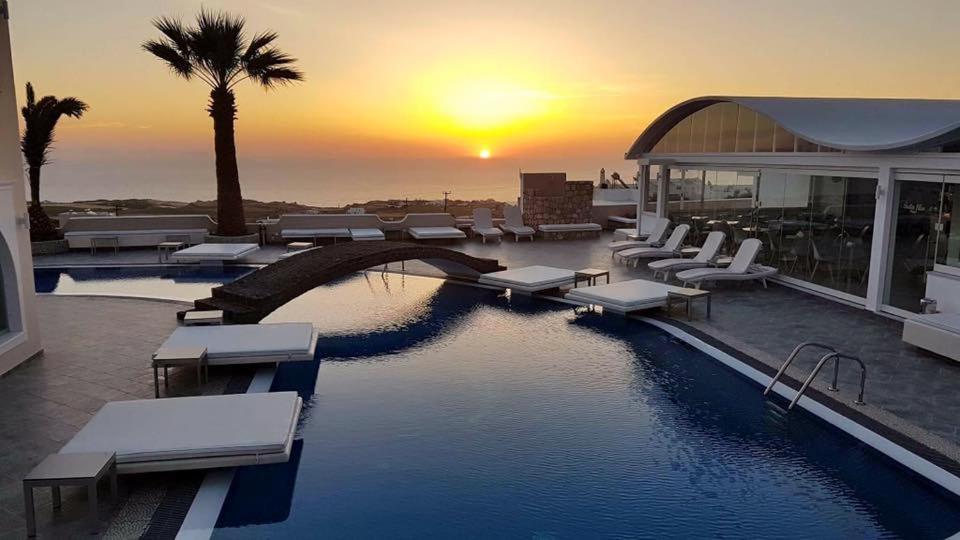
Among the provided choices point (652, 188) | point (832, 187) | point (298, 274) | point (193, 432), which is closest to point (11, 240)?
point (298, 274)

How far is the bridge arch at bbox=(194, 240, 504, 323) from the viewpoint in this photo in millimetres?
9641

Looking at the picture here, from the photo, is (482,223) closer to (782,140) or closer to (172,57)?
(782,140)

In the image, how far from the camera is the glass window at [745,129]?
47.4 feet

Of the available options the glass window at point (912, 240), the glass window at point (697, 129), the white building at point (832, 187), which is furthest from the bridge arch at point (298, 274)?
the glass window at point (912, 240)

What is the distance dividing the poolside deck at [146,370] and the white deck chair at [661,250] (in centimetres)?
252

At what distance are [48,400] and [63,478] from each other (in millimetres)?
2894

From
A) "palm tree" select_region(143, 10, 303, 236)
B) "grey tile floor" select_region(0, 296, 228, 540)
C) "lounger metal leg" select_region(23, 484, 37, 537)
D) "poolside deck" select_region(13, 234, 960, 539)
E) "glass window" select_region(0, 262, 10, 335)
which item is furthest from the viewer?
"palm tree" select_region(143, 10, 303, 236)

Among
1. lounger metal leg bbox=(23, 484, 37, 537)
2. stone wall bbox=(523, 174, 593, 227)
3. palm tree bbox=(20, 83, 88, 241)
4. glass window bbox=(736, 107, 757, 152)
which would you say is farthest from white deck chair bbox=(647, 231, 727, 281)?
palm tree bbox=(20, 83, 88, 241)

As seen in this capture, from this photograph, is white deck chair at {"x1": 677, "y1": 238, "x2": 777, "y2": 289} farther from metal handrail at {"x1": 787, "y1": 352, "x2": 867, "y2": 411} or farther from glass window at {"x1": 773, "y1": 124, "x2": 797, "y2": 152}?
metal handrail at {"x1": 787, "y1": 352, "x2": 867, "y2": 411}

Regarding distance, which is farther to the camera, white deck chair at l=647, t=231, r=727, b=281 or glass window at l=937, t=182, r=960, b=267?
white deck chair at l=647, t=231, r=727, b=281

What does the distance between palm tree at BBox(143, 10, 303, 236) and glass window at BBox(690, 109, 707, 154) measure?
35.9 feet

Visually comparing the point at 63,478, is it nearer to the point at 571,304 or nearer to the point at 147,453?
the point at 147,453

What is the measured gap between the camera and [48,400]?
22.9ft

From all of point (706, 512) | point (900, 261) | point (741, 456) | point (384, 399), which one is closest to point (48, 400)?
point (384, 399)
